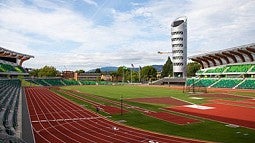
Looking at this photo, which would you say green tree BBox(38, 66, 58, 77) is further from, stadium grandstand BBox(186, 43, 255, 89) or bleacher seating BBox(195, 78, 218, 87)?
bleacher seating BBox(195, 78, 218, 87)

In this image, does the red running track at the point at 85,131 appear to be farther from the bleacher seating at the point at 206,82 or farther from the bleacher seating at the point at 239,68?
the bleacher seating at the point at 206,82

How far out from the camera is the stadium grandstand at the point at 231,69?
76444 millimetres

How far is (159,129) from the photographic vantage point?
23.5 meters

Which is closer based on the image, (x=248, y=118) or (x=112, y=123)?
(x=112, y=123)

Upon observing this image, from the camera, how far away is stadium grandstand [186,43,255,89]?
3010 inches

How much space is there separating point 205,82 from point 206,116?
62.8m

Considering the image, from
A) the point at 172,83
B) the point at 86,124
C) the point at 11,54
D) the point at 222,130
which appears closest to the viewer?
the point at 222,130

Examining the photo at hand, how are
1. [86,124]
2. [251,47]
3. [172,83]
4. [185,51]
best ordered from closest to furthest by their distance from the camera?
[86,124]
[251,47]
[172,83]
[185,51]

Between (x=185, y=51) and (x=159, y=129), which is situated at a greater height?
(x=185, y=51)

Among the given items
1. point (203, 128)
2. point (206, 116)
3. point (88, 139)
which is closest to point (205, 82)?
point (206, 116)

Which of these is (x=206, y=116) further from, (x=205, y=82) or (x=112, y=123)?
(x=205, y=82)

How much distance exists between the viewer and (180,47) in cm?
12488

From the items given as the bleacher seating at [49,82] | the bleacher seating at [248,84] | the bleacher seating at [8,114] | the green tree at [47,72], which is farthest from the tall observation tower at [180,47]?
the bleacher seating at [8,114]

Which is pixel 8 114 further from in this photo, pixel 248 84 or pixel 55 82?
pixel 55 82
